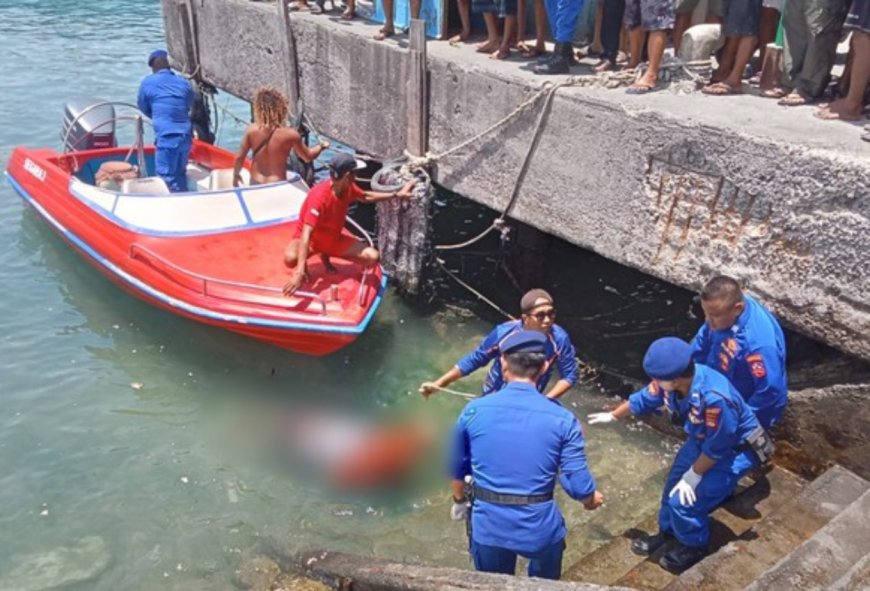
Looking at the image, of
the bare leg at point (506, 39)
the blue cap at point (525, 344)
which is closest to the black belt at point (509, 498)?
the blue cap at point (525, 344)

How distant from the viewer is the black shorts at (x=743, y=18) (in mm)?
6422

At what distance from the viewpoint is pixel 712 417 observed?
161 inches

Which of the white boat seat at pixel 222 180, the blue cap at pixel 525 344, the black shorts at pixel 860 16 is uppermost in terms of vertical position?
the black shorts at pixel 860 16

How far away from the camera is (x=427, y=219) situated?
8.12 m

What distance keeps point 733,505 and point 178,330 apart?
17.9ft

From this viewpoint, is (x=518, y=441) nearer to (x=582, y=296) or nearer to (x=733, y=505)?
(x=733, y=505)

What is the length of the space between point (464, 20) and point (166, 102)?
334 cm

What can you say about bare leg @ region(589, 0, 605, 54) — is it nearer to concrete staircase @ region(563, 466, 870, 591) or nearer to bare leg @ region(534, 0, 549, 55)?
bare leg @ region(534, 0, 549, 55)

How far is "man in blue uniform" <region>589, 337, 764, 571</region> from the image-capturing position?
4.09 metres

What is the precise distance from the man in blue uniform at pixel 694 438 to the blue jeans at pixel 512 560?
82 centimetres

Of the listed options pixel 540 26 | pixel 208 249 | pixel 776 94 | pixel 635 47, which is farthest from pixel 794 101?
pixel 208 249

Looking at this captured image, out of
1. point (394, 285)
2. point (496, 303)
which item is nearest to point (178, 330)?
point (394, 285)

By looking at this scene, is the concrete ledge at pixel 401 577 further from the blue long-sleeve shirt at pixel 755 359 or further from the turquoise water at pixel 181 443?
the blue long-sleeve shirt at pixel 755 359

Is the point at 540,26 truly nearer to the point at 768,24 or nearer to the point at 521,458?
the point at 768,24
